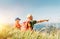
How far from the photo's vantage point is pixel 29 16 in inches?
130

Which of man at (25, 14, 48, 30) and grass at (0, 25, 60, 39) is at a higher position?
man at (25, 14, 48, 30)

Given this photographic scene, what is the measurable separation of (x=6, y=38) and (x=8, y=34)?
70 mm

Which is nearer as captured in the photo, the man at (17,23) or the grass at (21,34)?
the grass at (21,34)

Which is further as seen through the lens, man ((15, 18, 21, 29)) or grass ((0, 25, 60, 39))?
man ((15, 18, 21, 29))

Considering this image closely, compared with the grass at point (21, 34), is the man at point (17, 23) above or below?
above

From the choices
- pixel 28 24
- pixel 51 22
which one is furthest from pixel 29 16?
pixel 51 22

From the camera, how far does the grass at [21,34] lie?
3193mm

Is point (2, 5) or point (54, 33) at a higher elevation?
point (2, 5)

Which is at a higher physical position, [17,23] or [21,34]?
[17,23]

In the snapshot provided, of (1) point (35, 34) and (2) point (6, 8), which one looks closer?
(1) point (35, 34)

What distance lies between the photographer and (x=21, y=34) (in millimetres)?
3246

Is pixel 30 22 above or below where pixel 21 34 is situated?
above

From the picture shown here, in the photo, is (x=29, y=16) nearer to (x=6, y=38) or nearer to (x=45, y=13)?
(x=45, y=13)

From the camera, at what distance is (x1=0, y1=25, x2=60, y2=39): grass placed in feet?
10.5
